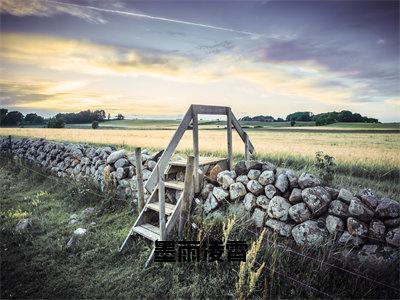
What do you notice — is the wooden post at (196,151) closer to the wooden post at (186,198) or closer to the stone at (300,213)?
the wooden post at (186,198)

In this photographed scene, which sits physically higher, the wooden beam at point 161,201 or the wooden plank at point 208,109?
the wooden plank at point 208,109

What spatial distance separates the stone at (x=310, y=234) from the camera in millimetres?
4450

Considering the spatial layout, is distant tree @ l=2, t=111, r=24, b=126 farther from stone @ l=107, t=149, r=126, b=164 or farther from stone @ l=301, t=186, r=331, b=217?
stone @ l=301, t=186, r=331, b=217

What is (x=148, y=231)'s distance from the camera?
5277mm

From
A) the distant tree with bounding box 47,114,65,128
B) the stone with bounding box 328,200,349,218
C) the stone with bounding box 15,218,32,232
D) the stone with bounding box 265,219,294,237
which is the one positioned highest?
the distant tree with bounding box 47,114,65,128

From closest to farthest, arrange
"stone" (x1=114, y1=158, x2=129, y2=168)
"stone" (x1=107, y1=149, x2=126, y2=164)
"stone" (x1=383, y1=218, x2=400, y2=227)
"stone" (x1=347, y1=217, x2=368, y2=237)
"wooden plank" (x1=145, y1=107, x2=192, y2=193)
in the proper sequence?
"stone" (x1=383, y1=218, x2=400, y2=227)
"stone" (x1=347, y1=217, x2=368, y2=237)
"wooden plank" (x1=145, y1=107, x2=192, y2=193)
"stone" (x1=114, y1=158, x2=129, y2=168)
"stone" (x1=107, y1=149, x2=126, y2=164)

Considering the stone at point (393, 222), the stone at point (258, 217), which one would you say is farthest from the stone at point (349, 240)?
the stone at point (258, 217)

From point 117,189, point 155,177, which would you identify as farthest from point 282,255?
point 117,189

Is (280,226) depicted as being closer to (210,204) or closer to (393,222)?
(210,204)

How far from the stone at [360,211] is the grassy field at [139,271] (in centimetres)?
72

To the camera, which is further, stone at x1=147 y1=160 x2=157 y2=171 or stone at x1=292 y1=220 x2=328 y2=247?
stone at x1=147 y1=160 x2=157 y2=171

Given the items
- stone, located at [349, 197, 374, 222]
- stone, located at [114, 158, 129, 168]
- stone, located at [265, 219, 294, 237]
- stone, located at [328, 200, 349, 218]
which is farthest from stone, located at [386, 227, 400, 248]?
stone, located at [114, 158, 129, 168]

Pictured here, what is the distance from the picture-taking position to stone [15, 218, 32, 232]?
6193mm

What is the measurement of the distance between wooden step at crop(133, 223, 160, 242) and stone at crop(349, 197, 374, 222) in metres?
3.19
